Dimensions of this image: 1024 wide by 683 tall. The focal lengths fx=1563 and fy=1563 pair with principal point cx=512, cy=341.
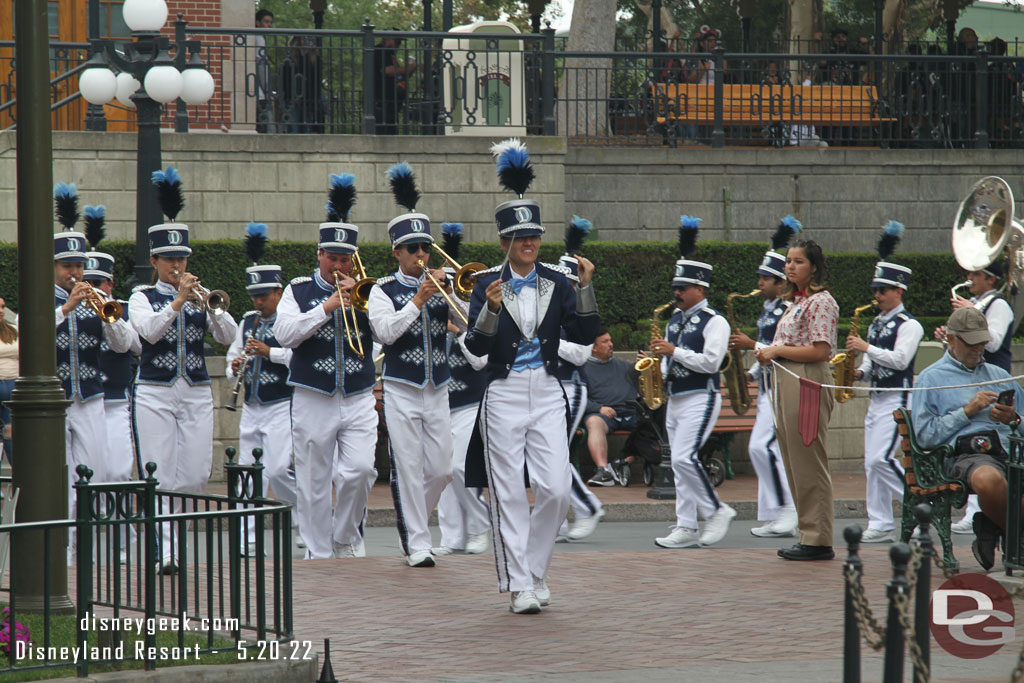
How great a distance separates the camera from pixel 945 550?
966 centimetres

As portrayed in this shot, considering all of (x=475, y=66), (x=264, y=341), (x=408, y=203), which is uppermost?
(x=475, y=66)

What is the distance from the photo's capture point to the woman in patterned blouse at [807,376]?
33.6ft

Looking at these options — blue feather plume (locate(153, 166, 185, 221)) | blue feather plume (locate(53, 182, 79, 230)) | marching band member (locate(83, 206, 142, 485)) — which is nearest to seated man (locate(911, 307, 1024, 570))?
marching band member (locate(83, 206, 142, 485))

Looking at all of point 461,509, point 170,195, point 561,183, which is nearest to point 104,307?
point 170,195

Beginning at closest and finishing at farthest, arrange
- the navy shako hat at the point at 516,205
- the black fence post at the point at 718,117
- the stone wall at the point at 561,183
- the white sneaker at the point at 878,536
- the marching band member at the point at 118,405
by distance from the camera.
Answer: the navy shako hat at the point at 516,205, the marching band member at the point at 118,405, the white sneaker at the point at 878,536, the stone wall at the point at 561,183, the black fence post at the point at 718,117

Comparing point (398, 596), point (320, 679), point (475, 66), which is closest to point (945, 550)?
point (398, 596)

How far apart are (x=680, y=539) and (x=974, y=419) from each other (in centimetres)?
246

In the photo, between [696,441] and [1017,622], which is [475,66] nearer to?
[696,441]

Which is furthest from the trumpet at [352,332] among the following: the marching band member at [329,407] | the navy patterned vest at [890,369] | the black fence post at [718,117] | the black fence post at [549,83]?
the black fence post at [718,117]

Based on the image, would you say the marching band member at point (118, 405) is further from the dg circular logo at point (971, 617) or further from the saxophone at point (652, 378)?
the dg circular logo at point (971, 617)

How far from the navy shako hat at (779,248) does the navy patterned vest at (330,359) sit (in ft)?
11.6

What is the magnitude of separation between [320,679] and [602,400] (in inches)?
352

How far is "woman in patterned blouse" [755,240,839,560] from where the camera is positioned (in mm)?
10234

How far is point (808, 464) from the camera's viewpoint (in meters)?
10.3
